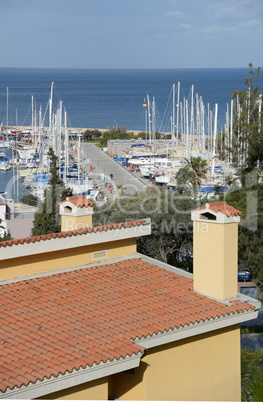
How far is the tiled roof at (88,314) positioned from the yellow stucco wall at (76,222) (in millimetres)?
815

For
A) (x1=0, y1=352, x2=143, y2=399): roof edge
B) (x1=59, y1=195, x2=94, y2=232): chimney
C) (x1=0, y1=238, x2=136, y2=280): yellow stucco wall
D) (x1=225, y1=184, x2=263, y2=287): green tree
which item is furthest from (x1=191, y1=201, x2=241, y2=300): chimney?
(x1=225, y1=184, x2=263, y2=287): green tree

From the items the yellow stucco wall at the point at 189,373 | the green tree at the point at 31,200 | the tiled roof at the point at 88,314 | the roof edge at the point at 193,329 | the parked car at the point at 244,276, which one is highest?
the tiled roof at the point at 88,314

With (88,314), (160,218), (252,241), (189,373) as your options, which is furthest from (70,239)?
(160,218)

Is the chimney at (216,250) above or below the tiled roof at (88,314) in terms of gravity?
above

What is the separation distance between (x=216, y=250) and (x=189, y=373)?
1.38 meters

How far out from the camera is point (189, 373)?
636 centimetres

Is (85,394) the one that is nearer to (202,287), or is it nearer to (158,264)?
(202,287)

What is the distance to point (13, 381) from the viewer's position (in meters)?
4.89

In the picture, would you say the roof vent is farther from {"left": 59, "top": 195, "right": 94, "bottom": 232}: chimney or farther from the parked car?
the parked car

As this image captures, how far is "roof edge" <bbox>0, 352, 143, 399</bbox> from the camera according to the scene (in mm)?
4863

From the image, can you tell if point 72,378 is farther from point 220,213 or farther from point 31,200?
point 31,200

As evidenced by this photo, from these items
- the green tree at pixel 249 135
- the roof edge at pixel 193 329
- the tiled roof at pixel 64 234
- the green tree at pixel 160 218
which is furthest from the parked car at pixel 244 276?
the roof edge at pixel 193 329

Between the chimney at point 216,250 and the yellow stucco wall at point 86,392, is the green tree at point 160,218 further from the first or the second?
the yellow stucco wall at point 86,392

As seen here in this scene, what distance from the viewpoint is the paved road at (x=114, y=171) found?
38397 mm
